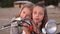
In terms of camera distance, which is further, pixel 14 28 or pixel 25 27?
pixel 25 27

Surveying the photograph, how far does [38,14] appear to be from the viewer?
2.28 meters

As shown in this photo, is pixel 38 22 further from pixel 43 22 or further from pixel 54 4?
pixel 54 4

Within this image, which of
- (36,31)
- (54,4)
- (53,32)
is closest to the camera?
(53,32)

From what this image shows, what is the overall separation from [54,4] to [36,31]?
13.9 m

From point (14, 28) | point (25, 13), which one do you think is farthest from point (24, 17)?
point (14, 28)

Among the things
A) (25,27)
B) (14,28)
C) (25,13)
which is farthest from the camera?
(25,13)

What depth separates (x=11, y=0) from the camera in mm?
15742

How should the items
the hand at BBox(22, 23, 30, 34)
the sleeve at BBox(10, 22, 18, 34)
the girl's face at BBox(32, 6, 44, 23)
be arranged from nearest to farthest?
the sleeve at BBox(10, 22, 18, 34), the hand at BBox(22, 23, 30, 34), the girl's face at BBox(32, 6, 44, 23)

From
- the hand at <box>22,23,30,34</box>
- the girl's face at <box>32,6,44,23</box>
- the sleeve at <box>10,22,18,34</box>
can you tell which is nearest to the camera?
the sleeve at <box>10,22,18,34</box>

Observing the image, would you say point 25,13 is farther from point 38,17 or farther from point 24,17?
point 38,17

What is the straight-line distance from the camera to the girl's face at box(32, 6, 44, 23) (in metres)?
2.28

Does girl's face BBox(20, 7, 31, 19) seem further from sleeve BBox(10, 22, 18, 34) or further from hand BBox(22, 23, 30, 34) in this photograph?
sleeve BBox(10, 22, 18, 34)

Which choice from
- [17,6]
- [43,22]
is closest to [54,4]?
[17,6]

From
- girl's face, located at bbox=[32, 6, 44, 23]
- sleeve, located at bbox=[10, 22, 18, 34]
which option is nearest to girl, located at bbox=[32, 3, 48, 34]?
girl's face, located at bbox=[32, 6, 44, 23]
